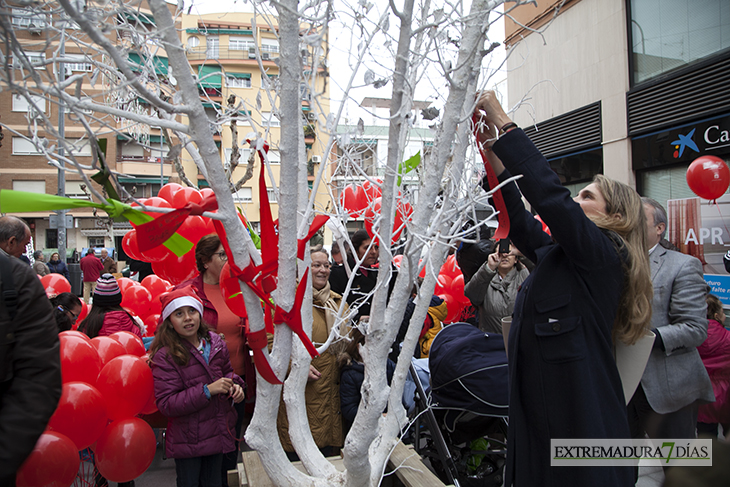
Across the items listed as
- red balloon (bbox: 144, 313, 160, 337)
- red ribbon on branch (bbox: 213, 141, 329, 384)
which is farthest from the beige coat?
red balloon (bbox: 144, 313, 160, 337)

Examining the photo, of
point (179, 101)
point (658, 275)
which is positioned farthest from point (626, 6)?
point (179, 101)

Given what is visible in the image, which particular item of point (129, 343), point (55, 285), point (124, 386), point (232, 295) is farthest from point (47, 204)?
point (55, 285)

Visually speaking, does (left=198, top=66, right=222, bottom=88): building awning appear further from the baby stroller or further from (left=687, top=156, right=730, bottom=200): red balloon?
(left=687, top=156, right=730, bottom=200): red balloon

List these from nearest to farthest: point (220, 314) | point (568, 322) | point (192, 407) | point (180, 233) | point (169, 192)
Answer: point (568, 322) < point (192, 407) < point (220, 314) < point (180, 233) < point (169, 192)

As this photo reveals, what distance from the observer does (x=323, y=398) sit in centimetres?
298

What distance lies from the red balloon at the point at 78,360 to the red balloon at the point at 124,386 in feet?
0.18

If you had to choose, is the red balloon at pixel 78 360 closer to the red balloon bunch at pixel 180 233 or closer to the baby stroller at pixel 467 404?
the red balloon bunch at pixel 180 233

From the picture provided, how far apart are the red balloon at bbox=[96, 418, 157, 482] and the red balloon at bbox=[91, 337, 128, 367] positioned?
37 centimetres

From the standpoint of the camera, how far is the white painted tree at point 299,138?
1.31m

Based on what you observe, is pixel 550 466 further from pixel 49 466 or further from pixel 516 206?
pixel 49 466

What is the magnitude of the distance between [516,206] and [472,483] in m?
2.22

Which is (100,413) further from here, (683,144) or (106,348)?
(683,144)

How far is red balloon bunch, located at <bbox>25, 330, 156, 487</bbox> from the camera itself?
199 centimetres

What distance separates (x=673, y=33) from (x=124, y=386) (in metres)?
9.68
